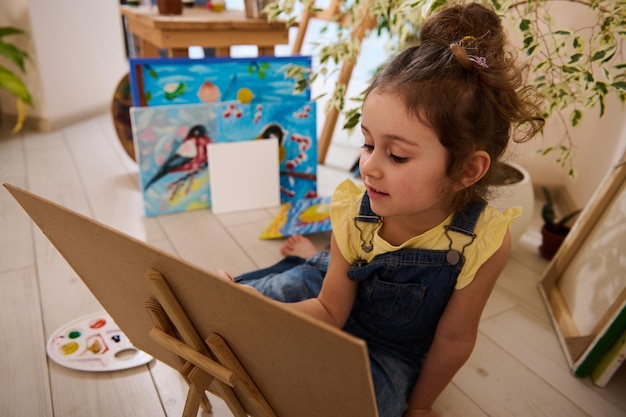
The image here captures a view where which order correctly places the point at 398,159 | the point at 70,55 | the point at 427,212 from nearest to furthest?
the point at 398,159 → the point at 427,212 → the point at 70,55

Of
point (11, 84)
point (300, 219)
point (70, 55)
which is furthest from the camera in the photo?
point (70, 55)

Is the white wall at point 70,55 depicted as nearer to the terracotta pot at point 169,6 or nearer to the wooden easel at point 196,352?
the terracotta pot at point 169,6

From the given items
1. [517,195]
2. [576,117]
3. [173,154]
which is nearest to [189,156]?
[173,154]

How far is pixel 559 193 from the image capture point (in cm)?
184

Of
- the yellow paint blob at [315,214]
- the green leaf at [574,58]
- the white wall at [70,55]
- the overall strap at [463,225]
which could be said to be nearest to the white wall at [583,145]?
the green leaf at [574,58]

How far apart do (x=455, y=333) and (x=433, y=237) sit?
0.17 metres

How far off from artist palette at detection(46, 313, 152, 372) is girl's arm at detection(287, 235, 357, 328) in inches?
16.2

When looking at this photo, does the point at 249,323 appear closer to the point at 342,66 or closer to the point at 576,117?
the point at 576,117

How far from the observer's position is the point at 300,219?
1.54m

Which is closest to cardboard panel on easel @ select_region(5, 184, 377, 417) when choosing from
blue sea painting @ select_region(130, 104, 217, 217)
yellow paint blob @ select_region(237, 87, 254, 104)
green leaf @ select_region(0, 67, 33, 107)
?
blue sea painting @ select_region(130, 104, 217, 217)

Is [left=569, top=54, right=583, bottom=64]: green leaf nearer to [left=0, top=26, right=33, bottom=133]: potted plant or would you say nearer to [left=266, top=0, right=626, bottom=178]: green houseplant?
[left=266, top=0, right=626, bottom=178]: green houseplant

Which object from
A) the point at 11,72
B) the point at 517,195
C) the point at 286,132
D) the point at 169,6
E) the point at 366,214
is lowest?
the point at 11,72

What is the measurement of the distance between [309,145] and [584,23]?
103 cm

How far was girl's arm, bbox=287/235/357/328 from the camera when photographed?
84cm
